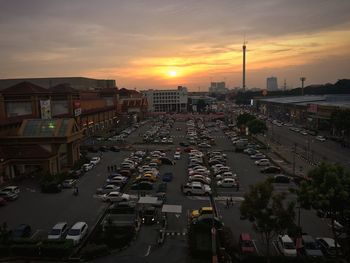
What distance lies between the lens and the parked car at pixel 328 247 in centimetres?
1177

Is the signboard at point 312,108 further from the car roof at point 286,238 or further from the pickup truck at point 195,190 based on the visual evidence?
the car roof at point 286,238

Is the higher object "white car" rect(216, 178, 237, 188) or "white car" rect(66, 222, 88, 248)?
"white car" rect(66, 222, 88, 248)

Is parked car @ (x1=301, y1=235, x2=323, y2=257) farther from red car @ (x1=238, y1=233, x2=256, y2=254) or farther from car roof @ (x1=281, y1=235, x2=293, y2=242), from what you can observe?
red car @ (x1=238, y1=233, x2=256, y2=254)

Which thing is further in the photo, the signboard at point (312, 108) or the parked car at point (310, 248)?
the signboard at point (312, 108)

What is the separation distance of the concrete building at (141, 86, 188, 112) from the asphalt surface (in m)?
75.9

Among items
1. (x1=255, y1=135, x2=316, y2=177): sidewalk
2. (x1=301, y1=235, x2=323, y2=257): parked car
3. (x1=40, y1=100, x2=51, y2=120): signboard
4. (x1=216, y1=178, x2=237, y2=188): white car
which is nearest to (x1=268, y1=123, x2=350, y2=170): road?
(x1=255, y1=135, x2=316, y2=177): sidewalk

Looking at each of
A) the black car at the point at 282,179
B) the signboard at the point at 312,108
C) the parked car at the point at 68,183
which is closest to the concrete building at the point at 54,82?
the signboard at the point at 312,108

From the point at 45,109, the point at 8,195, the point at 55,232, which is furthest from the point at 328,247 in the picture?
the point at 45,109

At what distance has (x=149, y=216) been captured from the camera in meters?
14.7

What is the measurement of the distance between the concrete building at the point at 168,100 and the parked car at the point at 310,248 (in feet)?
289

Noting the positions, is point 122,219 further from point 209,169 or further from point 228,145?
point 228,145

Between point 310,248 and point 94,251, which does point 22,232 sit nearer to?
point 94,251

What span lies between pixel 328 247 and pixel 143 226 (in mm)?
6801

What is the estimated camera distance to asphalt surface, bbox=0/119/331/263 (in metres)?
12.3
